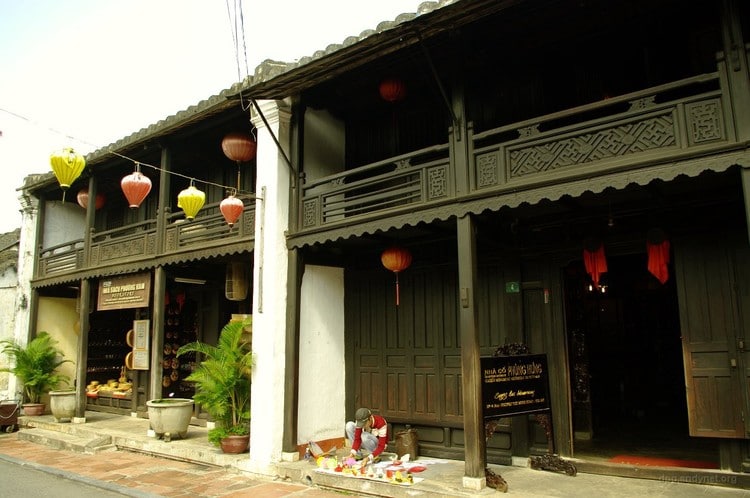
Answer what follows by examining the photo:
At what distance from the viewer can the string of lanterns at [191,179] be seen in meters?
8.50

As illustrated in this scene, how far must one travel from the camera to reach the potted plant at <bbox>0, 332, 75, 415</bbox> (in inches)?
596

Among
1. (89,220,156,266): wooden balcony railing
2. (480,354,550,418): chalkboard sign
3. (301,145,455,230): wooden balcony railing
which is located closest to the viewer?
(480,354,550,418): chalkboard sign

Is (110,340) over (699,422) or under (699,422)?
over

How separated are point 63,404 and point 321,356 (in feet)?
25.1

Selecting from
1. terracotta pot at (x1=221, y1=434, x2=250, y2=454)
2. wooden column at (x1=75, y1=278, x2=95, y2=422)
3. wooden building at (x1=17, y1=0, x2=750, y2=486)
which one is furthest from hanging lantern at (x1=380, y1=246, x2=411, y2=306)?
wooden column at (x1=75, y1=278, x2=95, y2=422)

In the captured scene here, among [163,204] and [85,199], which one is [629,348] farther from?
[85,199]

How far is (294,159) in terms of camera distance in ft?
33.0

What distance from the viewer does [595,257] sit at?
27.5 ft

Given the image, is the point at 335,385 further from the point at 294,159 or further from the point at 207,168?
the point at 207,168

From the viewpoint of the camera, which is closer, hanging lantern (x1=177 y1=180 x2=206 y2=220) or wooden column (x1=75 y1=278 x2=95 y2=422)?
hanging lantern (x1=177 y1=180 x2=206 y2=220)

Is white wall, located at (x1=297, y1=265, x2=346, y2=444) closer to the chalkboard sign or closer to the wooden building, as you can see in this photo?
the wooden building

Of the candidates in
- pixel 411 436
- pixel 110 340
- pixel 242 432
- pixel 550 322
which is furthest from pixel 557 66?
pixel 110 340

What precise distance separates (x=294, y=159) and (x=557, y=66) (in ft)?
15.3

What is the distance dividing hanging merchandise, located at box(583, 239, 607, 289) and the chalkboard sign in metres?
1.47
